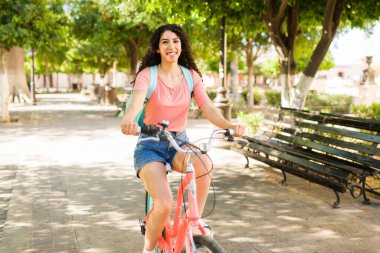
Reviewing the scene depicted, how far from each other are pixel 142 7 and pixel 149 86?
15.3 meters

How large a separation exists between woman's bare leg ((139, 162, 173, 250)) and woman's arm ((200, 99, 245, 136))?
0.51 m

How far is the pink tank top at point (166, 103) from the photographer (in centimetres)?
351

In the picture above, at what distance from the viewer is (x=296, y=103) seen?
9.09 metres

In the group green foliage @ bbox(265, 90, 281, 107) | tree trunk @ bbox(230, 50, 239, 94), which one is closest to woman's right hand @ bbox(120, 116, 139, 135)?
green foliage @ bbox(265, 90, 281, 107)

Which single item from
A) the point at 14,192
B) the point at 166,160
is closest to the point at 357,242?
the point at 166,160

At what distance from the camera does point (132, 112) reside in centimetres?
331

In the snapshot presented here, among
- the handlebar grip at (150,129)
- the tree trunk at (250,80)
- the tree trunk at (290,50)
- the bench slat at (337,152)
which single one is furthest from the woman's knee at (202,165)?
the tree trunk at (250,80)

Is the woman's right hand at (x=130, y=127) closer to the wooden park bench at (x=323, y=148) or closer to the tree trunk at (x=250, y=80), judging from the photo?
the wooden park bench at (x=323, y=148)

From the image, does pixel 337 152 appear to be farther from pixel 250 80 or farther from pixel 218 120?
pixel 250 80

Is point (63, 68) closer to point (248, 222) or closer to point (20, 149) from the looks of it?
point (20, 149)

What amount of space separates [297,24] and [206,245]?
7.38 meters

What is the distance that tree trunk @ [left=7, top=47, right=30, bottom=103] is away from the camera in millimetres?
28562

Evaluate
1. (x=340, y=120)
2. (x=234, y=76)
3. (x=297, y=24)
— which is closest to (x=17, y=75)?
(x=234, y=76)

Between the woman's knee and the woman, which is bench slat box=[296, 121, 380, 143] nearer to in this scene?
the woman
